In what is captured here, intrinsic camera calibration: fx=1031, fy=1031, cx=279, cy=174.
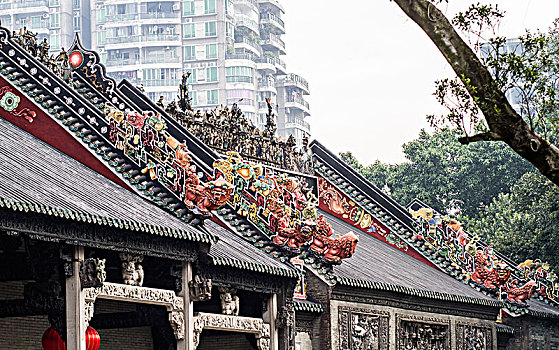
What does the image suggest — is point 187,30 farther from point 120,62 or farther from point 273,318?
point 273,318

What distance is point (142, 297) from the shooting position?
1391 cm

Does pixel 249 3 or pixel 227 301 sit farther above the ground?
pixel 249 3

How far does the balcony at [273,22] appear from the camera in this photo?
312ft

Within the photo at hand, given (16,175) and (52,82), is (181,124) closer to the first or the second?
(52,82)

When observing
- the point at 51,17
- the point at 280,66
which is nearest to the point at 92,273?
the point at 51,17

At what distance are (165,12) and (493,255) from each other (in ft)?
223

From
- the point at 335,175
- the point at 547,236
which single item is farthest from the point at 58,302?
the point at 547,236

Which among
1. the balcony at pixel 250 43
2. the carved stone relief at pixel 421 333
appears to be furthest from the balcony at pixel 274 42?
the carved stone relief at pixel 421 333

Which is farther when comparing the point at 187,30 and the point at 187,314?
the point at 187,30

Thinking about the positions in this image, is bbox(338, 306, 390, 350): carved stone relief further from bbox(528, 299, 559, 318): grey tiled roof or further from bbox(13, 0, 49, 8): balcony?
bbox(13, 0, 49, 8): balcony

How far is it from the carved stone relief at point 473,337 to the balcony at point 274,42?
7204 centimetres

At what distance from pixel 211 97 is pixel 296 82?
426 inches

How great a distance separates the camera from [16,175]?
507 inches

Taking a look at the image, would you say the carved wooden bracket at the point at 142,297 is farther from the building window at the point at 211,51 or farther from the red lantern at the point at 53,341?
the building window at the point at 211,51
